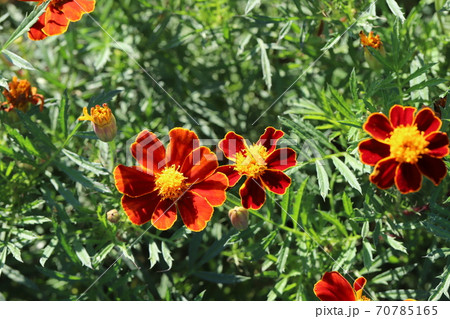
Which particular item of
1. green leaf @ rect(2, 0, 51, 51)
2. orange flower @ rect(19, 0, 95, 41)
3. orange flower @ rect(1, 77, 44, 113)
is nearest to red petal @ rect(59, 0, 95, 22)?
orange flower @ rect(19, 0, 95, 41)

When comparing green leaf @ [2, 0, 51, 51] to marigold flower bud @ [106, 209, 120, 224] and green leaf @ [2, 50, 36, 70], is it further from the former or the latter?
marigold flower bud @ [106, 209, 120, 224]

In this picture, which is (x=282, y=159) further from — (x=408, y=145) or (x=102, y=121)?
(x=102, y=121)

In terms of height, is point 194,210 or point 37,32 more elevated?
point 37,32

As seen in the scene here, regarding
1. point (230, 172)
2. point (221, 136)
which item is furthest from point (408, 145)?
point (221, 136)

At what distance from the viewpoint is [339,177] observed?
1.86 meters

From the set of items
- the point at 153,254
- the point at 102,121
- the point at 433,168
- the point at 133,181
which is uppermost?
the point at 102,121

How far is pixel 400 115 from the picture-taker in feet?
4.62

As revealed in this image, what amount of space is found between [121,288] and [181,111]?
→ 0.71m

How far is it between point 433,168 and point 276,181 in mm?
400

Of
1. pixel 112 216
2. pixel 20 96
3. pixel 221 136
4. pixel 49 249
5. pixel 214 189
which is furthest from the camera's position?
pixel 221 136

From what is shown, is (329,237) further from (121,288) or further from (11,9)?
(11,9)

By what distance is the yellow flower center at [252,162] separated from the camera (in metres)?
1.50

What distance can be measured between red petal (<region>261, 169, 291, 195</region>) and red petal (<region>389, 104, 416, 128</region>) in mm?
309

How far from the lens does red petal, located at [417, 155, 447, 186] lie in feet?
4.41
